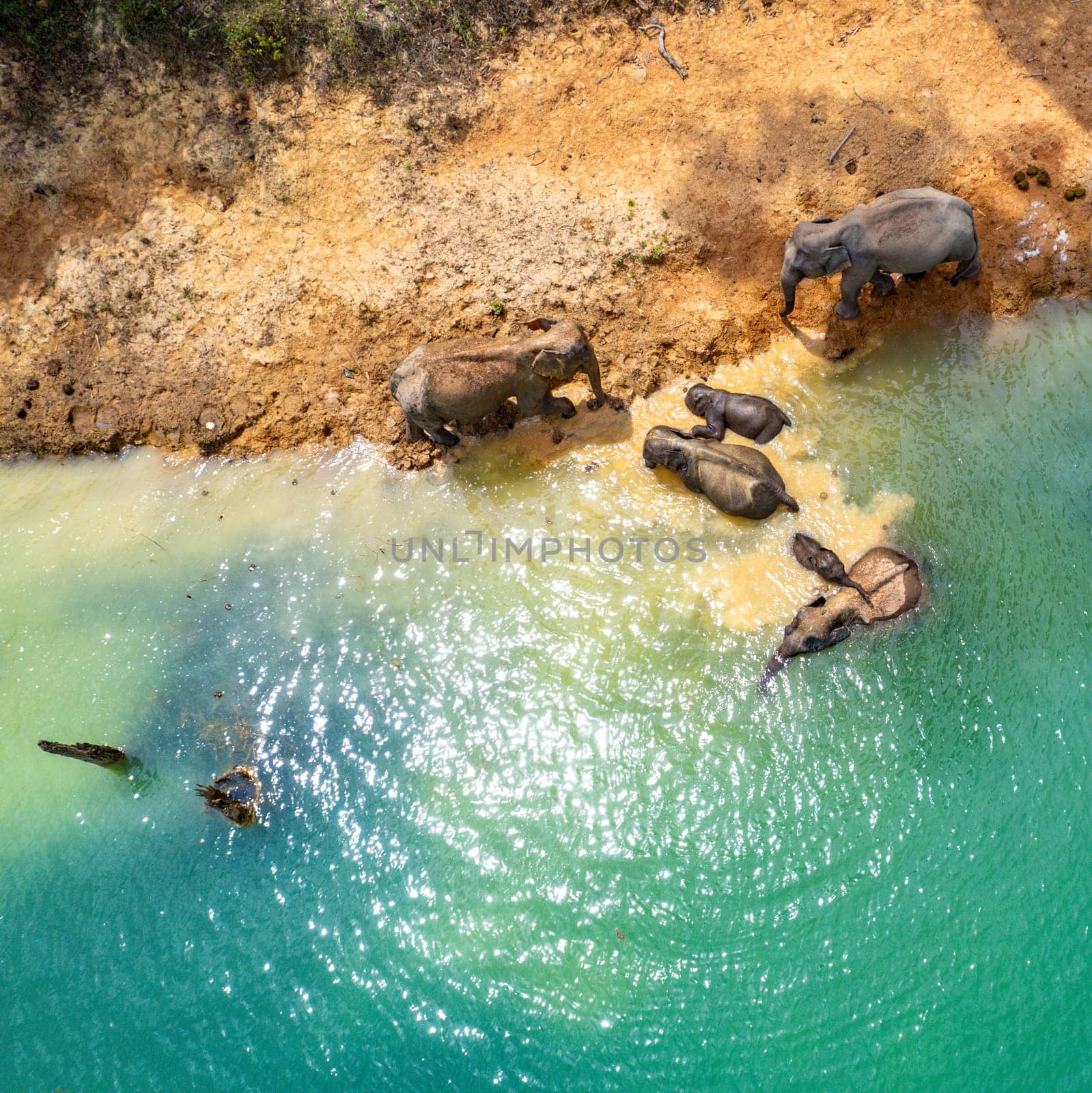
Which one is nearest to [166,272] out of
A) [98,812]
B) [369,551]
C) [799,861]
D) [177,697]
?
[369,551]

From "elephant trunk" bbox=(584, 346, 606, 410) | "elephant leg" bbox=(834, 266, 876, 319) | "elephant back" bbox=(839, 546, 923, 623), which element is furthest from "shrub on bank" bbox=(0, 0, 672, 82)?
"elephant back" bbox=(839, 546, 923, 623)

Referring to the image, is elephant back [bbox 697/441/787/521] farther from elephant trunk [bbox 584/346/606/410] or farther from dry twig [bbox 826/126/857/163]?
dry twig [bbox 826/126/857/163]

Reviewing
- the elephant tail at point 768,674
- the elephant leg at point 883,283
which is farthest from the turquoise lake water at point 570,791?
the elephant leg at point 883,283

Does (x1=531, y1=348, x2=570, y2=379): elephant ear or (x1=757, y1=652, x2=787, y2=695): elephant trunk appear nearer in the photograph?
(x1=757, y1=652, x2=787, y2=695): elephant trunk

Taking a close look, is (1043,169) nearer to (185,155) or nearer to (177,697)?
(185,155)

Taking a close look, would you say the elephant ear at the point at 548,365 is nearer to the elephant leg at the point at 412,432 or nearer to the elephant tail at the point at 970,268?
the elephant leg at the point at 412,432

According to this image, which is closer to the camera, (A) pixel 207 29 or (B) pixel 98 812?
(B) pixel 98 812
